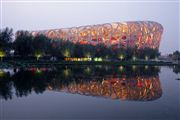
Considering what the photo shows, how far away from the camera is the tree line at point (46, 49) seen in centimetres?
5753

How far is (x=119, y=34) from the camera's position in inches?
4862

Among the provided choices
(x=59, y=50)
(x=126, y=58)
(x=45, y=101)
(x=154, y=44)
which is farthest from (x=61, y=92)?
(x=154, y=44)

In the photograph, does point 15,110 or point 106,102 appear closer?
point 15,110

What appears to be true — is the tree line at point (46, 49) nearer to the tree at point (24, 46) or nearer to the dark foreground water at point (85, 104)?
the tree at point (24, 46)

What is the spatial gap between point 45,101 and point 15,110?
255 cm

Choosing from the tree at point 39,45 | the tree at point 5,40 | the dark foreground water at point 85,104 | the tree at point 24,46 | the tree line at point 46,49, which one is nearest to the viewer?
the dark foreground water at point 85,104

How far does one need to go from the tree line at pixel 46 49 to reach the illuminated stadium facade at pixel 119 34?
75.8 feet

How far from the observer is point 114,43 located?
389ft

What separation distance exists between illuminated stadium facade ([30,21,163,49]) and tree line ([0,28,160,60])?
2310cm

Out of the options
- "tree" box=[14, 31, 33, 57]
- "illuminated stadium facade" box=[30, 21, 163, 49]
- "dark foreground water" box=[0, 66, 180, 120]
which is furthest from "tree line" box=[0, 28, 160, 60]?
"dark foreground water" box=[0, 66, 180, 120]

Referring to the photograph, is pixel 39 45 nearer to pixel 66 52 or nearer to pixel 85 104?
pixel 66 52

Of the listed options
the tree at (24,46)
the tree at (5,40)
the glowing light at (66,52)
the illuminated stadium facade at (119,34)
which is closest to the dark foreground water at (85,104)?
the tree at (5,40)

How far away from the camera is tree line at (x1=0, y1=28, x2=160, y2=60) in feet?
189

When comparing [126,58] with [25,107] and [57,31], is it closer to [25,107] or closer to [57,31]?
[57,31]
